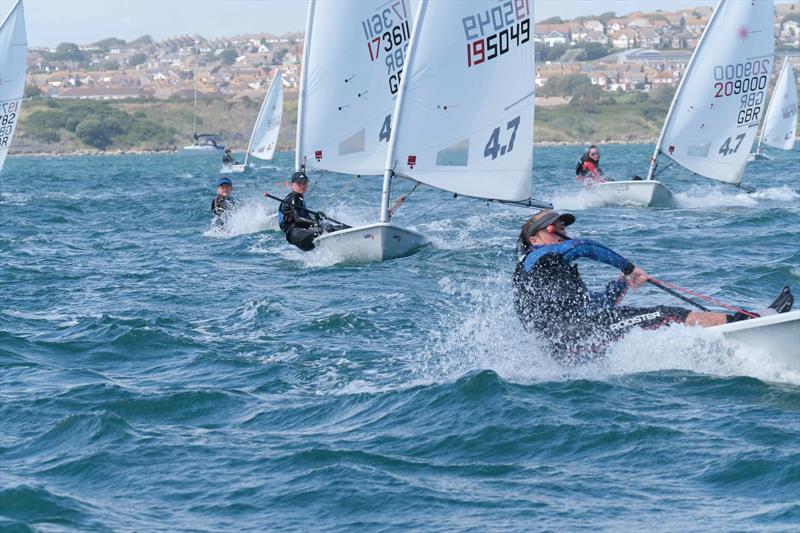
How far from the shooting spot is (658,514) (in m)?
6.60

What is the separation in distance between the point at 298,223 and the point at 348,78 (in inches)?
168

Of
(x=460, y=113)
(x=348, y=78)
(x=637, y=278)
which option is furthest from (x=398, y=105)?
(x=637, y=278)

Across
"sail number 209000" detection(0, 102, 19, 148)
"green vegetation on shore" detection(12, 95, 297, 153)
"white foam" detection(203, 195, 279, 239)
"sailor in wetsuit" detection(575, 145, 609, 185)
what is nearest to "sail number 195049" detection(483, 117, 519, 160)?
"white foam" detection(203, 195, 279, 239)

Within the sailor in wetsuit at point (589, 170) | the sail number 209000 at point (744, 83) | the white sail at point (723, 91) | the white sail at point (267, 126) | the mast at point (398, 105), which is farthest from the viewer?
the white sail at point (267, 126)

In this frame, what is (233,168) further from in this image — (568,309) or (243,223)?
(568,309)

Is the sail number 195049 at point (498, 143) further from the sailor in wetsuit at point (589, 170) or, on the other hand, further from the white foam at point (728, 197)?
the white foam at point (728, 197)

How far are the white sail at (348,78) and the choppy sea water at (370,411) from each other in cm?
506

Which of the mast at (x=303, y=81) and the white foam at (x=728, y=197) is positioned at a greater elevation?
the mast at (x=303, y=81)

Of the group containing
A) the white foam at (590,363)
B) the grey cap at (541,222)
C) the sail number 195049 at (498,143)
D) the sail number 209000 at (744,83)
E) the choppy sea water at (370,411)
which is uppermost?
the sail number 209000 at (744,83)

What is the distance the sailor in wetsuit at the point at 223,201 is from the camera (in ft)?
69.6

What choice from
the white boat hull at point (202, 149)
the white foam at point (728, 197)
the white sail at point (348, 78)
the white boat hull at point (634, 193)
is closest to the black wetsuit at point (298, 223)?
the white sail at point (348, 78)

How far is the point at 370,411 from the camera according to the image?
895 cm

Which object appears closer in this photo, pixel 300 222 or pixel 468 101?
pixel 468 101

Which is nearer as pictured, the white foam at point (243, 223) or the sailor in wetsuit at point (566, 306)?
the sailor in wetsuit at point (566, 306)
